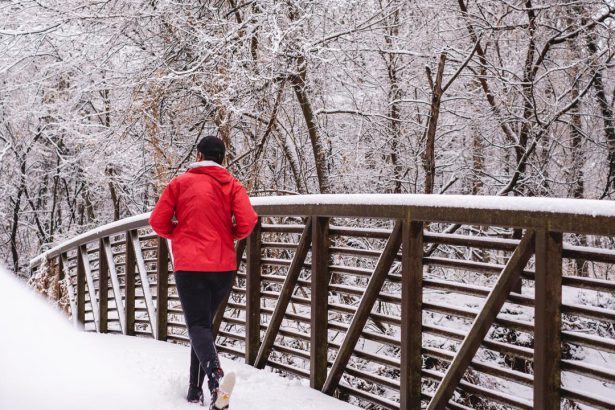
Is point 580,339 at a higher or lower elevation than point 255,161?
lower

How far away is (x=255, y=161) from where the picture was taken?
906 centimetres

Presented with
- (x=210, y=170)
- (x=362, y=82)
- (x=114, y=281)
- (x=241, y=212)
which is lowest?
(x=114, y=281)

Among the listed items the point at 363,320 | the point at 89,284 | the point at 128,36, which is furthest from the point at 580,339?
the point at 128,36

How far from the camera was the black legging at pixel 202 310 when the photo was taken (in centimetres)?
385

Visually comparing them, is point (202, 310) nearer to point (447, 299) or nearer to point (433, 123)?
point (447, 299)

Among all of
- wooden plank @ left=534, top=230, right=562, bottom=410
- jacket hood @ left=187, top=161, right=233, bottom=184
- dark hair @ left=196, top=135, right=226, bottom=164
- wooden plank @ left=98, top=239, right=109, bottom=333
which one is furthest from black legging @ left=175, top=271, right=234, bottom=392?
wooden plank @ left=98, top=239, right=109, bottom=333

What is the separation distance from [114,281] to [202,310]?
14.4 feet

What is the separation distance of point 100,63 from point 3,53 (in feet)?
5.23

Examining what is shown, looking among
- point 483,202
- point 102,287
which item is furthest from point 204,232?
point 102,287

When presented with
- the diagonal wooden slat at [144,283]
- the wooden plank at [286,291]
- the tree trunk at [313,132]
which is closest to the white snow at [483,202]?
the wooden plank at [286,291]

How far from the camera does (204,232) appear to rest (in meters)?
3.85

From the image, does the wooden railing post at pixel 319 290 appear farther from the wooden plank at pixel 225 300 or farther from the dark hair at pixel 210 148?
the wooden plank at pixel 225 300

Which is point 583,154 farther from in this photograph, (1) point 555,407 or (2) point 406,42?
(1) point 555,407

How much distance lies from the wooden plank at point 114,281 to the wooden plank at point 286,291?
3142mm
